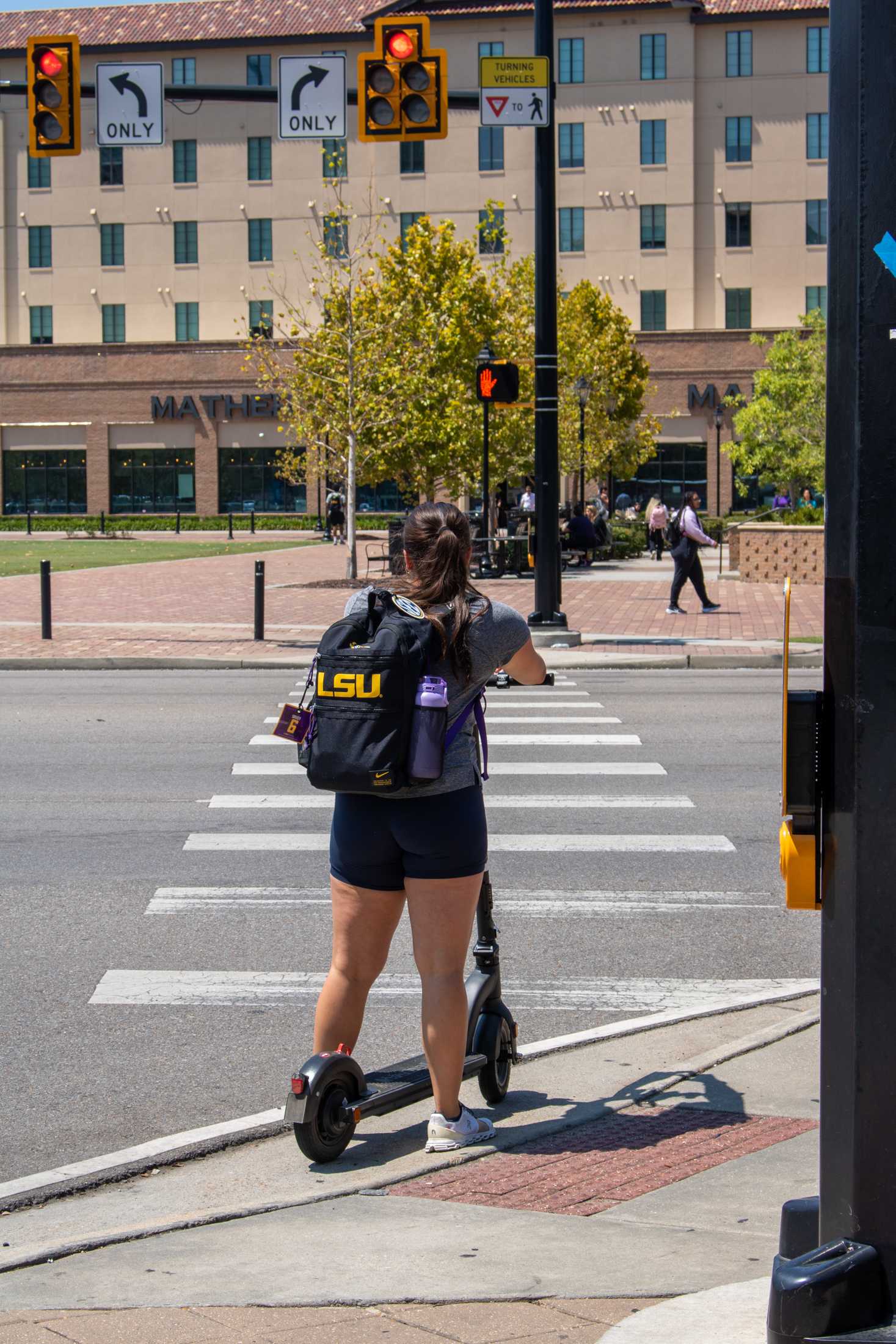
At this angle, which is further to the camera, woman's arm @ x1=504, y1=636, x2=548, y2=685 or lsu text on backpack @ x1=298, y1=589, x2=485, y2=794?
woman's arm @ x1=504, y1=636, x2=548, y2=685

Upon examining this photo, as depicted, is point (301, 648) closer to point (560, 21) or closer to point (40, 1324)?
point (40, 1324)

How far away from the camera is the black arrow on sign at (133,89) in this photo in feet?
57.4

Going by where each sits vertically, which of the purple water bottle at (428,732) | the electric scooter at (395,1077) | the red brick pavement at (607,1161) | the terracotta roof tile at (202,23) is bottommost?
the red brick pavement at (607,1161)

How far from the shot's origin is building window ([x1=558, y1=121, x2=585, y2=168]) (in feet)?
205

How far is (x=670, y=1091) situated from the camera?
17.9 feet

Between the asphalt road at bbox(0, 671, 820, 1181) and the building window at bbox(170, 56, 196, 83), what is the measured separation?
5804 centimetres

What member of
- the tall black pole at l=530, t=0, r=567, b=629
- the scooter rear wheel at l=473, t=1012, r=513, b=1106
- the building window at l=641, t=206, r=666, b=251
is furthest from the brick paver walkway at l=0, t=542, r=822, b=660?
the building window at l=641, t=206, r=666, b=251

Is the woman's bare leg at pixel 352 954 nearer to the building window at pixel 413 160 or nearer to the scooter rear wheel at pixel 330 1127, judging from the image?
the scooter rear wheel at pixel 330 1127

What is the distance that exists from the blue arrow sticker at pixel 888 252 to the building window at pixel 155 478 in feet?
213

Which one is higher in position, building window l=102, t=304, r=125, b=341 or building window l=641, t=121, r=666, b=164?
building window l=641, t=121, r=666, b=164

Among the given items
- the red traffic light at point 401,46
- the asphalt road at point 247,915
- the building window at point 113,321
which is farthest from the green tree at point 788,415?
the asphalt road at point 247,915

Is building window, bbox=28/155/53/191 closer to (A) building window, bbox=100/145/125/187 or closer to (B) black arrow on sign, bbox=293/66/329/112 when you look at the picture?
(A) building window, bbox=100/145/125/187

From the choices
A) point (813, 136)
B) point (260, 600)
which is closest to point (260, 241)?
point (813, 136)

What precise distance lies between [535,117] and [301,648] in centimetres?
662
